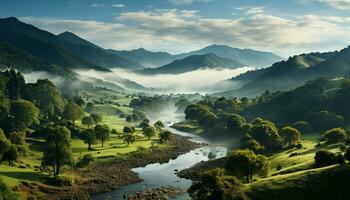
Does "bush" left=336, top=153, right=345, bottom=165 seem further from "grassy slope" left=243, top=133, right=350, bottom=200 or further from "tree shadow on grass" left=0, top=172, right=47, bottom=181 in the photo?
"tree shadow on grass" left=0, top=172, right=47, bottom=181

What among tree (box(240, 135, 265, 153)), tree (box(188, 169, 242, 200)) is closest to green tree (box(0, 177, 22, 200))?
tree (box(188, 169, 242, 200))

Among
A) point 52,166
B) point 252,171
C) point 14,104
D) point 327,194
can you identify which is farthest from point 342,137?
point 14,104

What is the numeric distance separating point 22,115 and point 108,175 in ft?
230

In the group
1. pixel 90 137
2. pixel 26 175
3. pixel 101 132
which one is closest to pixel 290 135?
pixel 101 132

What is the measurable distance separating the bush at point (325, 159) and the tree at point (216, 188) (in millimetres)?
25666

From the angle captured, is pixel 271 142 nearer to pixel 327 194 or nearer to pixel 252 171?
pixel 252 171

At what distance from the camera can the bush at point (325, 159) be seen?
96.7 metres

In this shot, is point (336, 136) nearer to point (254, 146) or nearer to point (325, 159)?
point (254, 146)

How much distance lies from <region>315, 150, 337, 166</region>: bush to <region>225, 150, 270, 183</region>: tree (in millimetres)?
13262

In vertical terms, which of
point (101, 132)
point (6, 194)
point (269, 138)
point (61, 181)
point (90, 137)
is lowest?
point (61, 181)

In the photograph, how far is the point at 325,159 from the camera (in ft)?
324

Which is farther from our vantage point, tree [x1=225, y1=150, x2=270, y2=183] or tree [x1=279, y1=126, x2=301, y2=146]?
tree [x1=279, y1=126, x2=301, y2=146]

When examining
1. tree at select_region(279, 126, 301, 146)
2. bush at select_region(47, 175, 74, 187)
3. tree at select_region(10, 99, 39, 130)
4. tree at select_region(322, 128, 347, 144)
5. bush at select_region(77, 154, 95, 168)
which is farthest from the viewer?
tree at select_region(10, 99, 39, 130)

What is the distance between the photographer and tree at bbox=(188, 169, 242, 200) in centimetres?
8531
